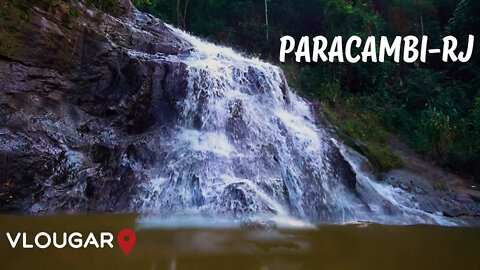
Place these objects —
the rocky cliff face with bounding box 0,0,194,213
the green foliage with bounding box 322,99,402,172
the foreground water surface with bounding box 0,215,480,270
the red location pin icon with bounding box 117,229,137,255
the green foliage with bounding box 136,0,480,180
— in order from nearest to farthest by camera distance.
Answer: the foreground water surface with bounding box 0,215,480,270
the red location pin icon with bounding box 117,229,137,255
the rocky cliff face with bounding box 0,0,194,213
the green foliage with bounding box 322,99,402,172
the green foliage with bounding box 136,0,480,180

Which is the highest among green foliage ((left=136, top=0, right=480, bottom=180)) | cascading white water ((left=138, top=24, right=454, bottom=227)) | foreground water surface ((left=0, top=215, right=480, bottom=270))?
green foliage ((left=136, top=0, right=480, bottom=180))

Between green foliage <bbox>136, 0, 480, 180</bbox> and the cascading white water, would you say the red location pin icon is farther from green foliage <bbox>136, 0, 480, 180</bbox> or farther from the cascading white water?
green foliage <bbox>136, 0, 480, 180</bbox>

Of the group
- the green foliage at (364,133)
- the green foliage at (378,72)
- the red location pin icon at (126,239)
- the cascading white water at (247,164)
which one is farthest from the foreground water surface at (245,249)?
the green foliage at (378,72)

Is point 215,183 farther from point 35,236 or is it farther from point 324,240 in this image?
point 35,236

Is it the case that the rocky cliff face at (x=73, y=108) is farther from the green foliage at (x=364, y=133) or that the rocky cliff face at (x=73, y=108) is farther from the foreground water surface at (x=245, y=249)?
the green foliage at (x=364, y=133)

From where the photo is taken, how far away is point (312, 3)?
20625 millimetres

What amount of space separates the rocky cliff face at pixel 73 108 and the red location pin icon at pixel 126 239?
1907 mm

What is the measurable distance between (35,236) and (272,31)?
1710 cm

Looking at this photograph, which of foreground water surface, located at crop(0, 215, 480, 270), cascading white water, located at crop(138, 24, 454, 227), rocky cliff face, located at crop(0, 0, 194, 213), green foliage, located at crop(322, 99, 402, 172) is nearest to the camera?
foreground water surface, located at crop(0, 215, 480, 270)

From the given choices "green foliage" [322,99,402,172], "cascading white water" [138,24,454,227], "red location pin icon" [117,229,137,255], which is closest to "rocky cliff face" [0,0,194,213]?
"cascading white water" [138,24,454,227]

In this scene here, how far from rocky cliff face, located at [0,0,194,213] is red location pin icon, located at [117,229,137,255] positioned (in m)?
1.91

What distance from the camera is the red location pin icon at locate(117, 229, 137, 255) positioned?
436 cm

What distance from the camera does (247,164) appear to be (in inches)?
316

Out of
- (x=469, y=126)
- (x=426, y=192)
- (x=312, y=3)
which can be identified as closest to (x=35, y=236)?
(x=426, y=192)
